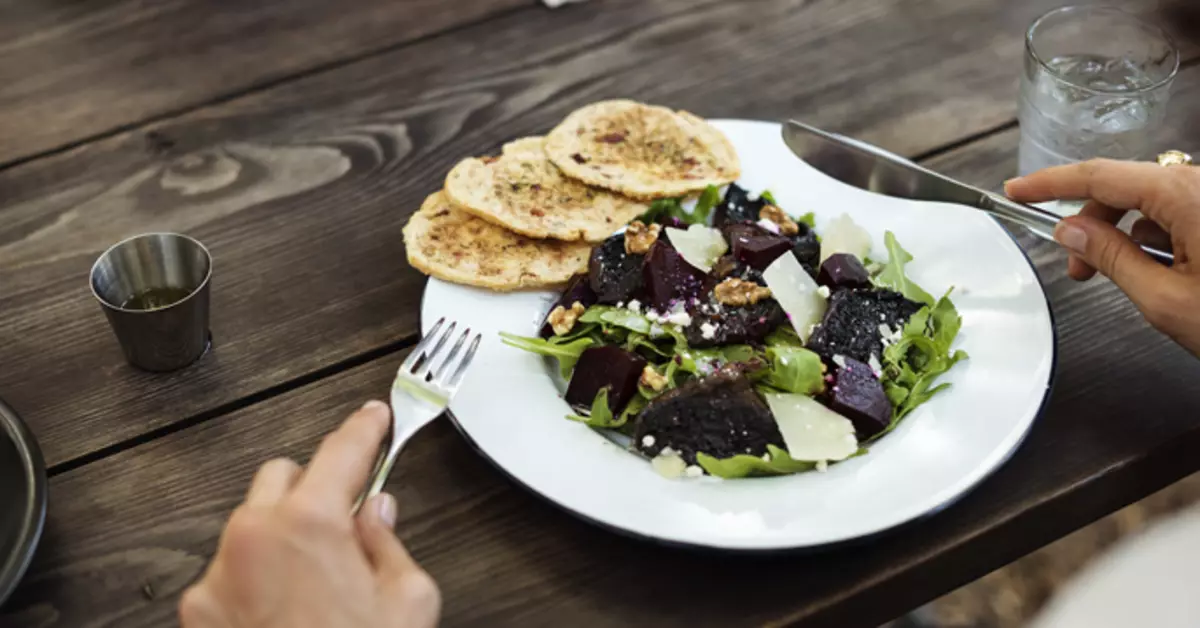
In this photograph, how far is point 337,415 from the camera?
1.43m

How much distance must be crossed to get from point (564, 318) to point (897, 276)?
47cm

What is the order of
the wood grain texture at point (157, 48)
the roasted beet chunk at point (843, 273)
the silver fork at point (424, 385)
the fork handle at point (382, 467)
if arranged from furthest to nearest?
the wood grain texture at point (157, 48), the roasted beet chunk at point (843, 273), the silver fork at point (424, 385), the fork handle at point (382, 467)

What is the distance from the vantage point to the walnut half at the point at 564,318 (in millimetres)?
1465

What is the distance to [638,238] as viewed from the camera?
1.52 m

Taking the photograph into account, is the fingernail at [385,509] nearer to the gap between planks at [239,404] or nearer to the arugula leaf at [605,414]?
the arugula leaf at [605,414]

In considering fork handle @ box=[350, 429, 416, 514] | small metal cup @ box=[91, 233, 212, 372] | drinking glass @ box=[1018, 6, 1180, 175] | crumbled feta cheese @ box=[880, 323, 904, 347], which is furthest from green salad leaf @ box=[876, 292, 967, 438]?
small metal cup @ box=[91, 233, 212, 372]

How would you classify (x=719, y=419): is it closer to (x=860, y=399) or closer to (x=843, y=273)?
(x=860, y=399)

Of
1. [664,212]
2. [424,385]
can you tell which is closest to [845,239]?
[664,212]

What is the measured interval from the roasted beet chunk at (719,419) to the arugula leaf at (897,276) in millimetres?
334

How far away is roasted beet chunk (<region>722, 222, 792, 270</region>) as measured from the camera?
1477 millimetres

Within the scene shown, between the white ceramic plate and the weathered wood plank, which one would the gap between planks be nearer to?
the weathered wood plank

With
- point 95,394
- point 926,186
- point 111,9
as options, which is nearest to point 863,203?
point 926,186

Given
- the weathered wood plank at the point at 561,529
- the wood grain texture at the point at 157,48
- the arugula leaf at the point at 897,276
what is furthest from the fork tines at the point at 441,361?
the wood grain texture at the point at 157,48

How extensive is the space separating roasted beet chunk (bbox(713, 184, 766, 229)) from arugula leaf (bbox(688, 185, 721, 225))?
0.07 ft
